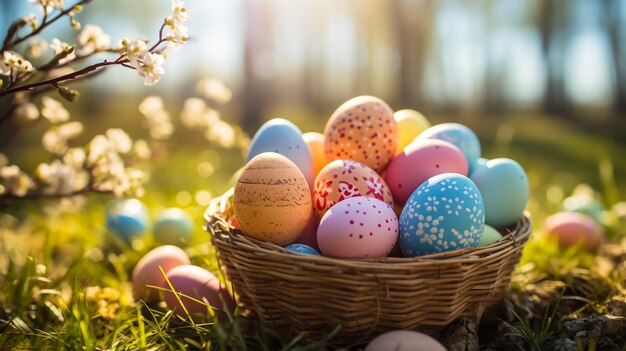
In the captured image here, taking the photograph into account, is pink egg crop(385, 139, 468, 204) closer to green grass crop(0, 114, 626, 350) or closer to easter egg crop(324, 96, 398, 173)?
easter egg crop(324, 96, 398, 173)

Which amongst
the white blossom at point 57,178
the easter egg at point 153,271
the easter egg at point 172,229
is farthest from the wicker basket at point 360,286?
the easter egg at point 172,229

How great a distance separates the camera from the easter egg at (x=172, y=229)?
298 cm

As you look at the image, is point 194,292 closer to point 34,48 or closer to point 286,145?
point 286,145

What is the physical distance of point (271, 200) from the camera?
74.0 inches

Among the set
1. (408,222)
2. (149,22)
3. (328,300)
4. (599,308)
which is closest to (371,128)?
(408,222)

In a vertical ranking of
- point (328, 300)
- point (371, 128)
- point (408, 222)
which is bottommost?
point (328, 300)

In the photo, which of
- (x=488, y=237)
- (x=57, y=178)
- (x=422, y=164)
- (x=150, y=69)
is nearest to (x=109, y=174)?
(x=57, y=178)

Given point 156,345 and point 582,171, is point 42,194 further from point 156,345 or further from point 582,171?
point 582,171

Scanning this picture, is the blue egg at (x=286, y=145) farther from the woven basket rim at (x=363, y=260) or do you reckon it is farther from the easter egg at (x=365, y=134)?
the woven basket rim at (x=363, y=260)

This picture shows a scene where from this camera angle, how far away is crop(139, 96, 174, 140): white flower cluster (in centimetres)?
314

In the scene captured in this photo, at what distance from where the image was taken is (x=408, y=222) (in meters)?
1.89

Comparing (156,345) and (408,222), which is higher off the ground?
(408,222)

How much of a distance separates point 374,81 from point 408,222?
60.5 ft

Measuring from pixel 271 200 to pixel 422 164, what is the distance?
2.20 feet
